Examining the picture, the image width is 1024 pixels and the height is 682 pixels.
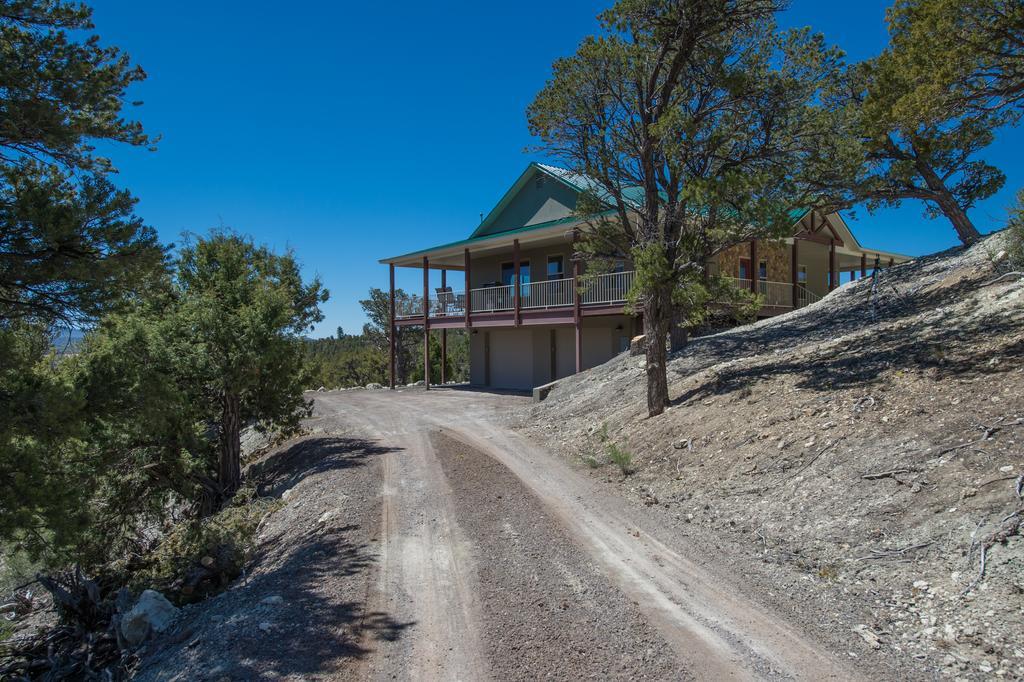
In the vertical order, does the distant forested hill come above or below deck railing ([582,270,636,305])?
below

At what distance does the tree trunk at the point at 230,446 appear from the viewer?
39.7 feet

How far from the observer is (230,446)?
12.3 meters

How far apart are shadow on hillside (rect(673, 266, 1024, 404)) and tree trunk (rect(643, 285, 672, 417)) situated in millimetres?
468

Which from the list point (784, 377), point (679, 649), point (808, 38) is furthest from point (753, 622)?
point (808, 38)

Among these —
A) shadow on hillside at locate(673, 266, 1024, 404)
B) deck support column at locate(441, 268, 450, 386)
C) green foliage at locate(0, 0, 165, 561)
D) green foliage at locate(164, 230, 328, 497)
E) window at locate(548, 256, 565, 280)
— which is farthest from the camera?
deck support column at locate(441, 268, 450, 386)

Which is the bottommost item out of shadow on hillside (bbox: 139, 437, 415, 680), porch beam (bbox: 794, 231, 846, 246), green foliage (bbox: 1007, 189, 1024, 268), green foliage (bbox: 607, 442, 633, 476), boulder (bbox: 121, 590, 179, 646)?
boulder (bbox: 121, 590, 179, 646)

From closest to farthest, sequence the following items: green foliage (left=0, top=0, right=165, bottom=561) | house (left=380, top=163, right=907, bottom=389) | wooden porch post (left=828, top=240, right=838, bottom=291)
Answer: green foliage (left=0, top=0, right=165, bottom=561), house (left=380, top=163, right=907, bottom=389), wooden porch post (left=828, top=240, right=838, bottom=291)

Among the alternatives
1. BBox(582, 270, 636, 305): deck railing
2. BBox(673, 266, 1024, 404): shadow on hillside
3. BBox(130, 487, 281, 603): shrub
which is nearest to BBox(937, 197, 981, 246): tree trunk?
BBox(673, 266, 1024, 404): shadow on hillside

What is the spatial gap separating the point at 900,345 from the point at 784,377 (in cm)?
178

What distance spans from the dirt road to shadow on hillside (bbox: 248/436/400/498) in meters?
2.45

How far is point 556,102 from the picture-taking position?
11.2 metres

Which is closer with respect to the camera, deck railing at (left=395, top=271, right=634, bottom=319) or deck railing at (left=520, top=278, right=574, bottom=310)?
deck railing at (left=395, top=271, right=634, bottom=319)

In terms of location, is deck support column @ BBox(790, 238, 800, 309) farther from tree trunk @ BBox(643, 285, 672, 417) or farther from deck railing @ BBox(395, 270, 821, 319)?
tree trunk @ BBox(643, 285, 672, 417)

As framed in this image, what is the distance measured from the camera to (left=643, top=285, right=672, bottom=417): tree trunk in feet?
36.7
